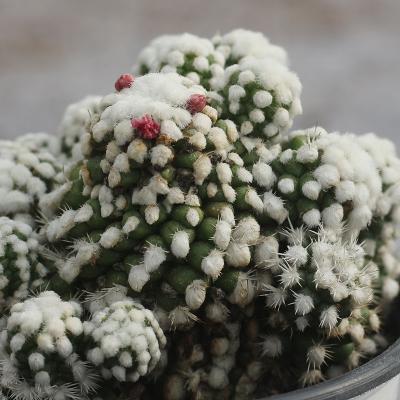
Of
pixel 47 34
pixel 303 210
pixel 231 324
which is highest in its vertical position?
pixel 47 34

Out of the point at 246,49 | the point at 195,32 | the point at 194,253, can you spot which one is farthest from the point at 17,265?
the point at 195,32

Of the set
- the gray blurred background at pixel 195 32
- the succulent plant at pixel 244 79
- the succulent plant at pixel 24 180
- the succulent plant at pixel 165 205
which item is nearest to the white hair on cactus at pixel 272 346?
the succulent plant at pixel 165 205

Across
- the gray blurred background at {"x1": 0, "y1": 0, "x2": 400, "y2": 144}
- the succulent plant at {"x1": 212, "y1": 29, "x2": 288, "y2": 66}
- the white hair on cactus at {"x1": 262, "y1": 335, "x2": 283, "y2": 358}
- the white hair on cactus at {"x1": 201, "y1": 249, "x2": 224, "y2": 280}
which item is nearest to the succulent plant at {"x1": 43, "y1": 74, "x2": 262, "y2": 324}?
the white hair on cactus at {"x1": 201, "y1": 249, "x2": 224, "y2": 280}

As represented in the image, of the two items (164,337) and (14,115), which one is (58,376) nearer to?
(164,337)

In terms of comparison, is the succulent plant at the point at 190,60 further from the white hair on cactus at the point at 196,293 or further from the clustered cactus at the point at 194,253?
the white hair on cactus at the point at 196,293

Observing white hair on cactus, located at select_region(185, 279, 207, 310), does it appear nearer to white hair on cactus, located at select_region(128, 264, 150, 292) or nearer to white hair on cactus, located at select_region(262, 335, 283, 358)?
white hair on cactus, located at select_region(128, 264, 150, 292)

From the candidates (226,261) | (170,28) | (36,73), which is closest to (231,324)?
(226,261)
